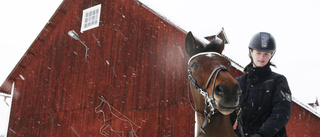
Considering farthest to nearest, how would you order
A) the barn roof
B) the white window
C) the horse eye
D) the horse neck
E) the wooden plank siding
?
1. the barn roof
2. the white window
3. the wooden plank siding
4. the horse eye
5. the horse neck

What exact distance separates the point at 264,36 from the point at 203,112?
0.82 metres

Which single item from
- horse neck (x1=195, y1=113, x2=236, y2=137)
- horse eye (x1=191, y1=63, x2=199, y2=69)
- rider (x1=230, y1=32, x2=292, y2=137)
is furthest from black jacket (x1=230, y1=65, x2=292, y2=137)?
horse eye (x1=191, y1=63, x2=199, y2=69)

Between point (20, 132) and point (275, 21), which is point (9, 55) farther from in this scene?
point (275, 21)

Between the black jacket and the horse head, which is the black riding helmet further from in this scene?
the horse head

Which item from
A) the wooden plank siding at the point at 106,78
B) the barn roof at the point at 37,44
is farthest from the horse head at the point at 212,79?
the barn roof at the point at 37,44

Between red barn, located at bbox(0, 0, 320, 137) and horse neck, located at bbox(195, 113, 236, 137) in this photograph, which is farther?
red barn, located at bbox(0, 0, 320, 137)

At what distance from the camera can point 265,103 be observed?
7.48ft

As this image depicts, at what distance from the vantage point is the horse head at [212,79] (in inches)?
82.7

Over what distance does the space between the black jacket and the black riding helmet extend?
0.15m

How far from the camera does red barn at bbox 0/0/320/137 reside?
331 inches

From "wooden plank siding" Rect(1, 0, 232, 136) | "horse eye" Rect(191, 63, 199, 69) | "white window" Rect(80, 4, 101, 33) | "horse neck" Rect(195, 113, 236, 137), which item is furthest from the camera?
"white window" Rect(80, 4, 101, 33)

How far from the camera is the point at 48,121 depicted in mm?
11016

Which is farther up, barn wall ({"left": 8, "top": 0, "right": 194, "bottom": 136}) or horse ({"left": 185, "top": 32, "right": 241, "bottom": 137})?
barn wall ({"left": 8, "top": 0, "right": 194, "bottom": 136})

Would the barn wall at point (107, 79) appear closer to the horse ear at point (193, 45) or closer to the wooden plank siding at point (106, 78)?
the wooden plank siding at point (106, 78)
